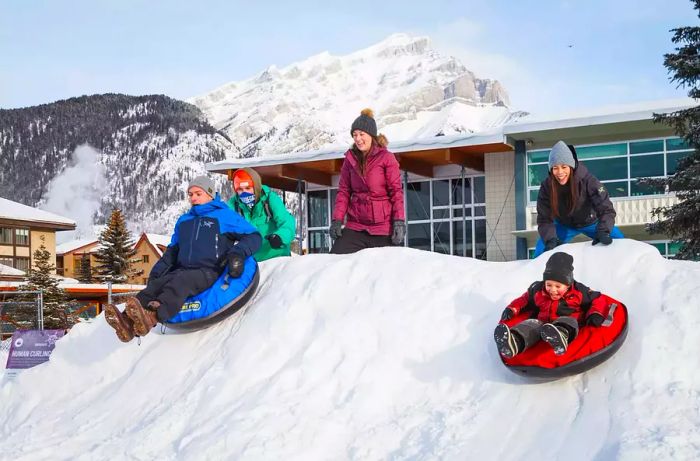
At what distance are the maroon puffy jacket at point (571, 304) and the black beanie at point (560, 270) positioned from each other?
0.10 metres

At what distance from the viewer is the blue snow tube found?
693 centimetres

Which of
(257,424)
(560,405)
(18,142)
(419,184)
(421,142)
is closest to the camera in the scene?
(560,405)

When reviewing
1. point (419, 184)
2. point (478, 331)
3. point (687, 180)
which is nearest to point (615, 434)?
point (478, 331)

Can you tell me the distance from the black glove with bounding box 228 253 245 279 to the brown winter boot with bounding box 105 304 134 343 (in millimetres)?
994

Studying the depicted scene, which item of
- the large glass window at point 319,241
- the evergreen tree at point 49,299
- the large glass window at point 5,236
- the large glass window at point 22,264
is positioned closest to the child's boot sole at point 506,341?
the large glass window at point 319,241

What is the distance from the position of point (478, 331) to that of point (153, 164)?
15944 cm

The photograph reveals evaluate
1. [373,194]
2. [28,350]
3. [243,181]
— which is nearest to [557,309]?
[373,194]

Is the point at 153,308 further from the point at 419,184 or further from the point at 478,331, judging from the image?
the point at 419,184

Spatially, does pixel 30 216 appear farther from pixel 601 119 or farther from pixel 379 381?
pixel 379 381

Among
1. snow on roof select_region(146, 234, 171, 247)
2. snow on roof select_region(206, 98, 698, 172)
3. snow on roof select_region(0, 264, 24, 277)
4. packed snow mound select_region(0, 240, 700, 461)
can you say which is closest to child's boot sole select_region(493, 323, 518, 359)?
packed snow mound select_region(0, 240, 700, 461)

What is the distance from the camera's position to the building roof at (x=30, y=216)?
5050 cm

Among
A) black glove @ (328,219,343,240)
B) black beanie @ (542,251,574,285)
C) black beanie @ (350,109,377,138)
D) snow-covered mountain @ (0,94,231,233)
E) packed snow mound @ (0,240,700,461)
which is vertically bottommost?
packed snow mound @ (0,240,700,461)

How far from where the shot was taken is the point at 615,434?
4500mm

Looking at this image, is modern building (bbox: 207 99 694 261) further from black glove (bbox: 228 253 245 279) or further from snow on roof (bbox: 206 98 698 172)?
black glove (bbox: 228 253 245 279)
